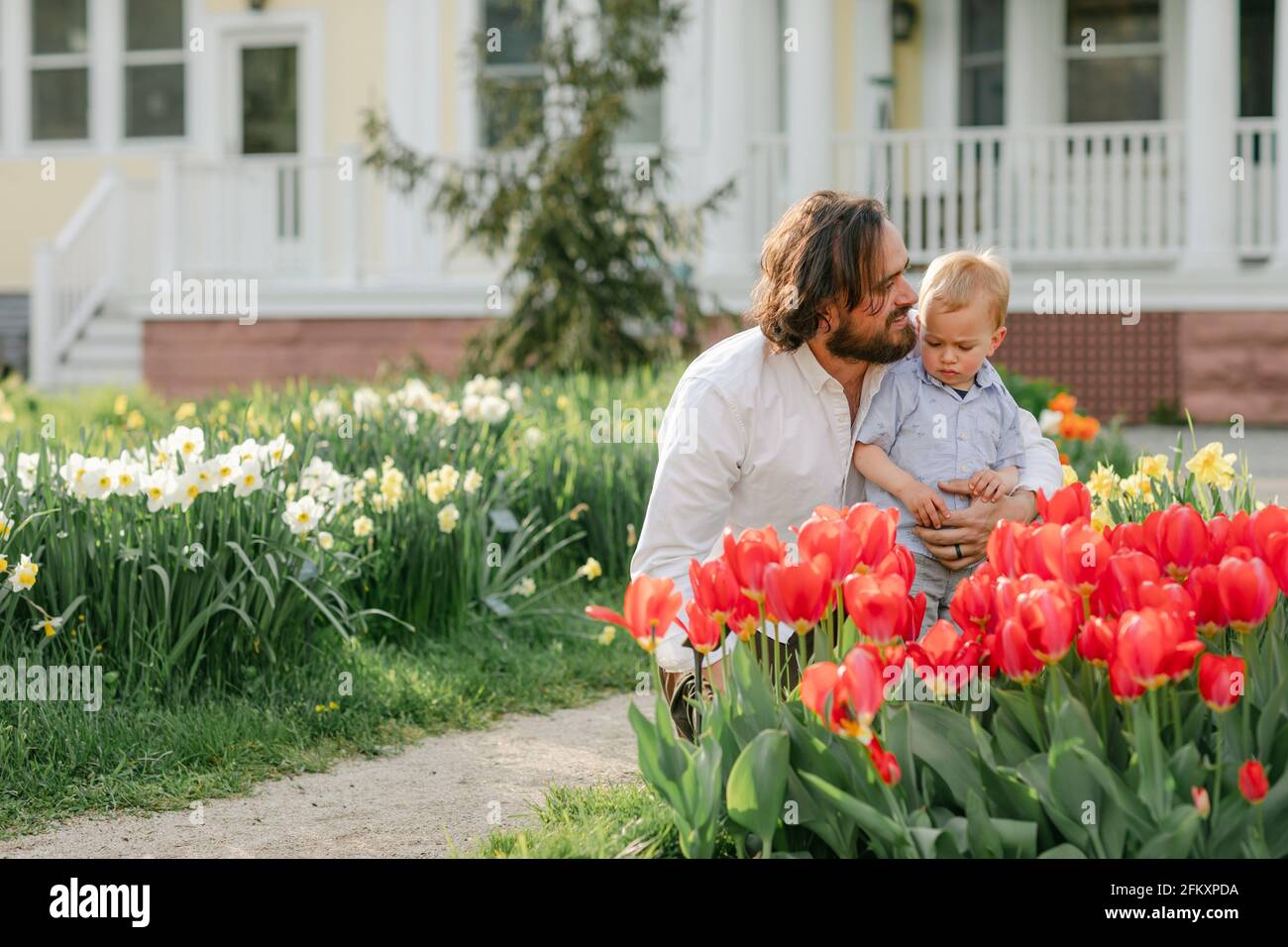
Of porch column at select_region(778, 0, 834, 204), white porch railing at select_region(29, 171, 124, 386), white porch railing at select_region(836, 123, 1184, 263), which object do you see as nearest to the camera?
white porch railing at select_region(836, 123, 1184, 263)

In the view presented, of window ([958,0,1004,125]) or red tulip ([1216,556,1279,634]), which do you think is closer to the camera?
red tulip ([1216,556,1279,634])

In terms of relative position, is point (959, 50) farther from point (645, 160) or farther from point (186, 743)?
point (186, 743)

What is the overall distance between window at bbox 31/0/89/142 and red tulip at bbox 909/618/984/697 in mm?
14823

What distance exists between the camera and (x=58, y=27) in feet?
51.1

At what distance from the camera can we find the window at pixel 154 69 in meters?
15.3

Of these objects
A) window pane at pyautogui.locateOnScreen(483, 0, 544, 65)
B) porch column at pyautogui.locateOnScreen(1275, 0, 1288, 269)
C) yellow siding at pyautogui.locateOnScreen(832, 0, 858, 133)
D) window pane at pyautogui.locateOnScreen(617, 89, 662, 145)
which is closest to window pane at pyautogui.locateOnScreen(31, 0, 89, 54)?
window pane at pyautogui.locateOnScreen(483, 0, 544, 65)

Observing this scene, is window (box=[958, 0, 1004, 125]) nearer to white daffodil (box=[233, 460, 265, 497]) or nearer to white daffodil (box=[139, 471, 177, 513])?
white daffodil (box=[233, 460, 265, 497])

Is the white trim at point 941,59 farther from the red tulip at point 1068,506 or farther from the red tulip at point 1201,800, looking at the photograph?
the red tulip at point 1201,800

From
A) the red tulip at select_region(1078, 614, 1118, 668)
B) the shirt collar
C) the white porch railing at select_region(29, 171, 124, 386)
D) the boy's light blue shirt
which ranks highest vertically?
the white porch railing at select_region(29, 171, 124, 386)

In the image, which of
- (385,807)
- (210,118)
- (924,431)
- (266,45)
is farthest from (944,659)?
(266,45)

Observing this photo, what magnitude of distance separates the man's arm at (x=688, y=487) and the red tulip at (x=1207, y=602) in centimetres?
113

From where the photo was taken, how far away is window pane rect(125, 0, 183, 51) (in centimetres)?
1534
